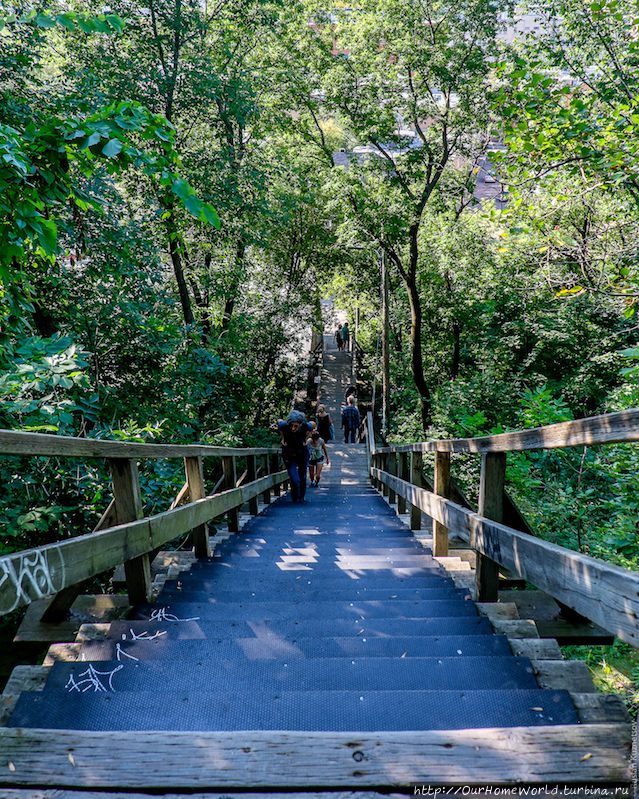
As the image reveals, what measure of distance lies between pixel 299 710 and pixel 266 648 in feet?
2.30

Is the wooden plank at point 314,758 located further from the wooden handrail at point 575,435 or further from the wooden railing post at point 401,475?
the wooden railing post at point 401,475

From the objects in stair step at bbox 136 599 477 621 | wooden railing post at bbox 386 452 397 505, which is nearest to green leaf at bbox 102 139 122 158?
stair step at bbox 136 599 477 621

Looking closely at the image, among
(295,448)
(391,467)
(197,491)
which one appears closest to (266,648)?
(197,491)

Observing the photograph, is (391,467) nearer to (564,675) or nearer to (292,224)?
(564,675)

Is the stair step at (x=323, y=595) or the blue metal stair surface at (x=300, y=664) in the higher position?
the blue metal stair surface at (x=300, y=664)

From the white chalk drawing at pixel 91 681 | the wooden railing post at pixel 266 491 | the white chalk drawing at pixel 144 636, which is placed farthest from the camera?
the wooden railing post at pixel 266 491

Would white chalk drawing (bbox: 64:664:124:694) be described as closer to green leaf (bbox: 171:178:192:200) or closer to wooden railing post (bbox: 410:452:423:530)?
green leaf (bbox: 171:178:192:200)

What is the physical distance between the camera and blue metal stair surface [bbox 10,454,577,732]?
198cm

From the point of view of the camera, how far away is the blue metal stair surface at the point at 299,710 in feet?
6.38

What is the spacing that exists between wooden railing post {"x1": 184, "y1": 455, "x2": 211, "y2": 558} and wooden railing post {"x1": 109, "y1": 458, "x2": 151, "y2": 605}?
1.28 meters

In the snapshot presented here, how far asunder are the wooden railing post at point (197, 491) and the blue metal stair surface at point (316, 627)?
1.49 meters

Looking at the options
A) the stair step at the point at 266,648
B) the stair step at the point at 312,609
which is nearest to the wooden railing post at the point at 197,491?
the stair step at the point at 312,609

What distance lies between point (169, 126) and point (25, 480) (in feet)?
10.5

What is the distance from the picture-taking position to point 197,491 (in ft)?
14.8
